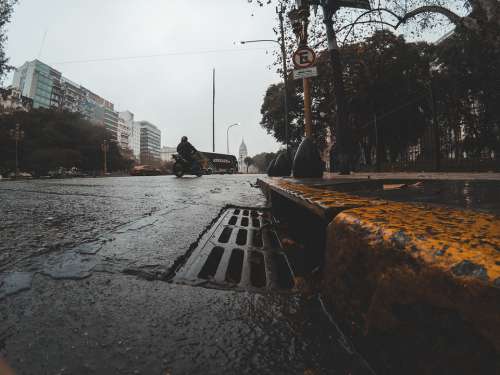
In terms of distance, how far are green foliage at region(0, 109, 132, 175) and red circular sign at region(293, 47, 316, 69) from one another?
3818 centimetres

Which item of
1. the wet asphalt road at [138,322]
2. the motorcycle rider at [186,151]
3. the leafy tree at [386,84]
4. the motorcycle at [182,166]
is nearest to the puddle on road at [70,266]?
→ the wet asphalt road at [138,322]

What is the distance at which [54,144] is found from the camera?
37.3 meters

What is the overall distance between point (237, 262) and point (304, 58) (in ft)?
15.1

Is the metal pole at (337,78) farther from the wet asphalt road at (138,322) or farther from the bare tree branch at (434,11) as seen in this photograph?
the wet asphalt road at (138,322)

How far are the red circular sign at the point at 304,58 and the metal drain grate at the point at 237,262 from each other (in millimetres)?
3942

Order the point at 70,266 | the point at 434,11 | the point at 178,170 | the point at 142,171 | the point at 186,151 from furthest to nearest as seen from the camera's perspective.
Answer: the point at 142,171 < the point at 186,151 < the point at 178,170 < the point at 434,11 < the point at 70,266

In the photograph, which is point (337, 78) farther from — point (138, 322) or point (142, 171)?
point (142, 171)

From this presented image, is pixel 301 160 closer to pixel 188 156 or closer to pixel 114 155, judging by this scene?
pixel 188 156

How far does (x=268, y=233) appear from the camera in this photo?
191cm

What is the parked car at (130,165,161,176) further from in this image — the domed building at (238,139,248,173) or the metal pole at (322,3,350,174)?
the domed building at (238,139,248,173)

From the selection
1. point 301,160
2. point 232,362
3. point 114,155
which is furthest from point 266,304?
point 114,155

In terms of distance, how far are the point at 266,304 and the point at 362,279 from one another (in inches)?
14.3

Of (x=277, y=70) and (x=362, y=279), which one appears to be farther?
(x=277, y=70)

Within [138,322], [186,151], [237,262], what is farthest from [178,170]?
[138,322]
